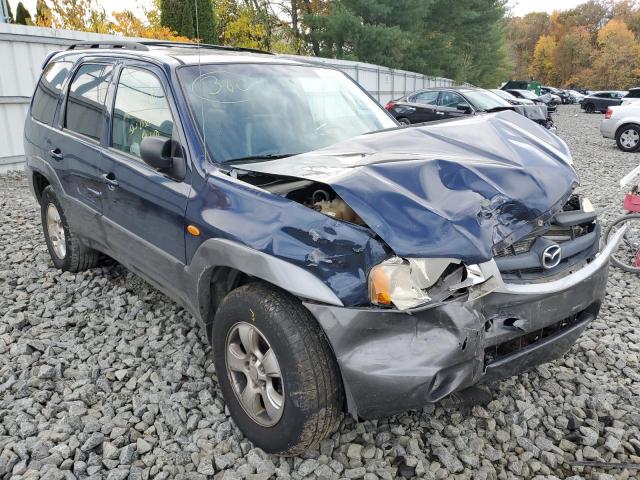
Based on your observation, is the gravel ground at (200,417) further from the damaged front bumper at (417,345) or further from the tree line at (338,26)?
the tree line at (338,26)

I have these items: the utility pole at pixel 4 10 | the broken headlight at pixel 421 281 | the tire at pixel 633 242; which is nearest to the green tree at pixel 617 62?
the utility pole at pixel 4 10

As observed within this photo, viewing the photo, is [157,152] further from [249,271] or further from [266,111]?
[249,271]

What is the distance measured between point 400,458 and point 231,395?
2.84ft

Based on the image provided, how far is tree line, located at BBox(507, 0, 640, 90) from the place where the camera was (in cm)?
6206

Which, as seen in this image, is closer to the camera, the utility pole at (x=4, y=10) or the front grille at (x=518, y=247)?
the front grille at (x=518, y=247)

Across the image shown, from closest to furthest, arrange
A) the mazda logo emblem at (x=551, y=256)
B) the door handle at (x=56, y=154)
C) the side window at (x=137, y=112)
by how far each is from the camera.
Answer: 1. the mazda logo emblem at (x=551, y=256)
2. the side window at (x=137, y=112)
3. the door handle at (x=56, y=154)

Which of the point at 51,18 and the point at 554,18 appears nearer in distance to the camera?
the point at 51,18

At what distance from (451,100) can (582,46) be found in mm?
68071

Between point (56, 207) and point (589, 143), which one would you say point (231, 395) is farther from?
point (589, 143)

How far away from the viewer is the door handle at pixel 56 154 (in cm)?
387

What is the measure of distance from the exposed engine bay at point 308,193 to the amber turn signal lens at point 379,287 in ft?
1.27

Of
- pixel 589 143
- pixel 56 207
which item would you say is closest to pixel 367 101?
pixel 56 207

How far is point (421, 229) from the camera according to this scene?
2.00 metres

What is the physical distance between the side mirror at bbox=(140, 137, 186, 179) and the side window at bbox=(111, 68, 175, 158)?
14 centimetres
